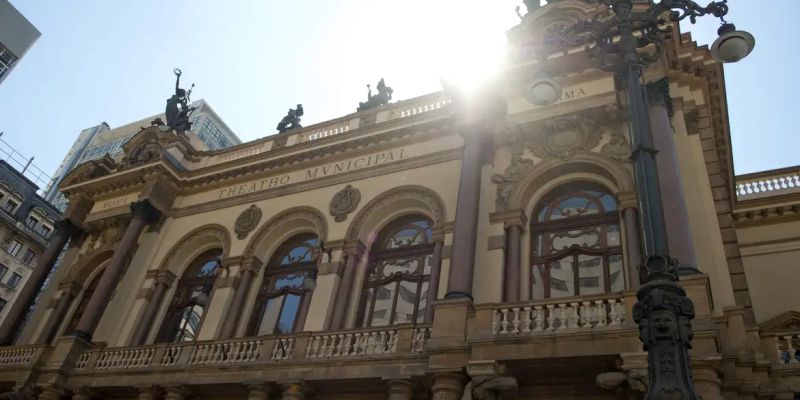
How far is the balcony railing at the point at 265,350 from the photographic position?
44.6ft

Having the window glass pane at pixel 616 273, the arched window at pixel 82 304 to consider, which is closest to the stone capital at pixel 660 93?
the window glass pane at pixel 616 273

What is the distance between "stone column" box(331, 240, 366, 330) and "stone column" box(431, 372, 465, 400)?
422cm

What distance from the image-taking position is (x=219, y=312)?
1789 cm

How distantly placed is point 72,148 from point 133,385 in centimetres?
7857

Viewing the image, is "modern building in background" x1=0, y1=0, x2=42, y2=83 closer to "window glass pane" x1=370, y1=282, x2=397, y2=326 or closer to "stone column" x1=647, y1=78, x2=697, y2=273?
"window glass pane" x1=370, y1=282, x2=397, y2=326

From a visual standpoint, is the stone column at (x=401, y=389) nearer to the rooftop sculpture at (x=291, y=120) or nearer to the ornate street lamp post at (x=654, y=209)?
the ornate street lamp post at (x=654, y=209)

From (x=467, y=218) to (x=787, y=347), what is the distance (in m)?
6.83

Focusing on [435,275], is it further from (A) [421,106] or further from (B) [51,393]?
(B) [51,393]

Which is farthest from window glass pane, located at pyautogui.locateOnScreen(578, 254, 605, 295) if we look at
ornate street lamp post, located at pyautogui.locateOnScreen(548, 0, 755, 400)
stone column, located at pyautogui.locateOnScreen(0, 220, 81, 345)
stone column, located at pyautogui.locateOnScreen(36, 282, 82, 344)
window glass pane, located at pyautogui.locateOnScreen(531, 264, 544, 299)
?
stone column, located at pyautogui.locateOnScreen(0, 220, 81, 345)

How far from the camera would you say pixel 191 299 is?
19.7 meters

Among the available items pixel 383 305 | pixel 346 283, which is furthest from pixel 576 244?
pixel 346 283

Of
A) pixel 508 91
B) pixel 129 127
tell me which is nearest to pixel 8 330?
pixel 508 91

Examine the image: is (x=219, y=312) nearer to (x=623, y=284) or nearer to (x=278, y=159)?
(x=278, y=159)

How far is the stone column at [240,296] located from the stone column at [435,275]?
595 cm
